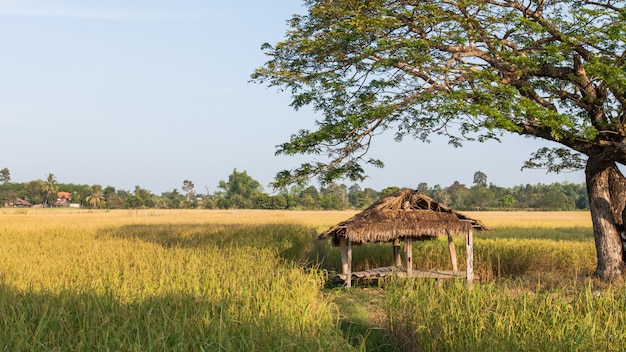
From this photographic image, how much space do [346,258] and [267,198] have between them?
6421 cm

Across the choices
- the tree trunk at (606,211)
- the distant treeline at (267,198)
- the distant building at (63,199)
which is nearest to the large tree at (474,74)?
the tree trunk at (606,211)

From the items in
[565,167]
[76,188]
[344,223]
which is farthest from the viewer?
[76,188]

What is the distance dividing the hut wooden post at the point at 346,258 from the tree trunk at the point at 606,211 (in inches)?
257

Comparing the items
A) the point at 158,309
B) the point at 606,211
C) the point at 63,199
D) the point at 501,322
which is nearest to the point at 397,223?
the point at 606,211

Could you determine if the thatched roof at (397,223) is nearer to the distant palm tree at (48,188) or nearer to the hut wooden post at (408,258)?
the hut wooden post at (408,258)

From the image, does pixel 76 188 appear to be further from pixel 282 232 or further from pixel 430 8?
pixel 430 8

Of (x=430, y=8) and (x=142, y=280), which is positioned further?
(x=430, y=8)

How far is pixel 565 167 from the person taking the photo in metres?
17.1

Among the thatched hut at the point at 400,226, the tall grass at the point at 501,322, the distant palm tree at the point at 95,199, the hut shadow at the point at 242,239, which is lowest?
the tall grass at the point at 501,322

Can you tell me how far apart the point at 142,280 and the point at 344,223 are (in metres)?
5.23

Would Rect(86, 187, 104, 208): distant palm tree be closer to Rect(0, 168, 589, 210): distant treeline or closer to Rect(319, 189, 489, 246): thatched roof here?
Rect(0, 168, 589, 210): distant treeline

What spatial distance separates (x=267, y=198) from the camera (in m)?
77.1

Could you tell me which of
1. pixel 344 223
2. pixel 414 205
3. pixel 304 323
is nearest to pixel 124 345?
pixel 304 323

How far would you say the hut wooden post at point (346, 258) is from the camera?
41.5 ft
